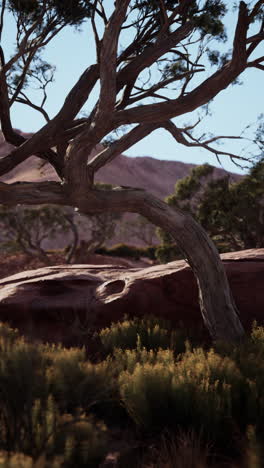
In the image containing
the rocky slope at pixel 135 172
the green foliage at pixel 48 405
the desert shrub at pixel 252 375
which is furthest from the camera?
the rocky slope at pixel 135 172

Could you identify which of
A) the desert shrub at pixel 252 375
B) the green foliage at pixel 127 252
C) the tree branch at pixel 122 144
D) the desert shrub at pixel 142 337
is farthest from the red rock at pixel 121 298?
the green foliage at pixel 127 252

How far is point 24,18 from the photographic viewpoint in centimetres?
1078

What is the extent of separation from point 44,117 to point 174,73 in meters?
3.41

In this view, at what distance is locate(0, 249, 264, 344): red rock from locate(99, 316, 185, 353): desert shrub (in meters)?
1.34

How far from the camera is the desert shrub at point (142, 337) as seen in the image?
7.79 metres

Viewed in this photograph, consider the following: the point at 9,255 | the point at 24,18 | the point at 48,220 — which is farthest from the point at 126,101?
the point at 9,255

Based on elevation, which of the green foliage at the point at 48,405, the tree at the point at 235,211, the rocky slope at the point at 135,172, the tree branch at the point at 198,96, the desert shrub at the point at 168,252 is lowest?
the green foliage at the point at 48,405

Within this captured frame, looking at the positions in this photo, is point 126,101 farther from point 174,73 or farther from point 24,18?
point 24,18

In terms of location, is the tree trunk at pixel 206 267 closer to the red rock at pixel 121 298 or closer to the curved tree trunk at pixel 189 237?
the curved tree trunk at pixel 189 237

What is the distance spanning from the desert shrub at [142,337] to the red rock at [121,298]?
1.34m

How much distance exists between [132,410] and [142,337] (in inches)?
108

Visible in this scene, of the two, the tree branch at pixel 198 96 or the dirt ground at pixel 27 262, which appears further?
the dirt ground at pixel 27 262

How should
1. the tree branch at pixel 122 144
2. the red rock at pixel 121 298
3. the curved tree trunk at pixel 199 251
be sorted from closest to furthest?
the curved tree trunk at pixel 199 251
the tree branch at pixel 122 144
the red rock at pixel 121 298

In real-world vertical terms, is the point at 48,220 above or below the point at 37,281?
above
